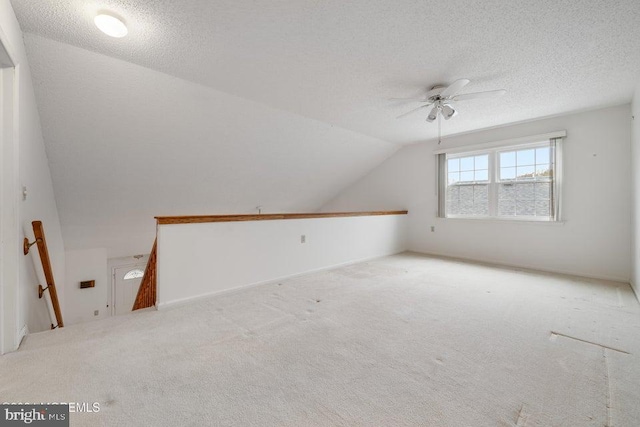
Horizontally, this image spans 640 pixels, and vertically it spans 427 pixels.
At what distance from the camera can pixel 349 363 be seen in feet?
5.83

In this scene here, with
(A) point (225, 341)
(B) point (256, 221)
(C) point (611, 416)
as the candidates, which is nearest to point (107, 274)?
(B) point (256, 221)

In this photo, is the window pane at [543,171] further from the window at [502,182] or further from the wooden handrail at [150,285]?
the wooden handrail at [150,285]

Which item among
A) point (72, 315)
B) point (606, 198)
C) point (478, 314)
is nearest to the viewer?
point (478, 314)

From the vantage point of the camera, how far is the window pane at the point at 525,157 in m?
4.30

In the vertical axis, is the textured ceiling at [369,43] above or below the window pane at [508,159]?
above

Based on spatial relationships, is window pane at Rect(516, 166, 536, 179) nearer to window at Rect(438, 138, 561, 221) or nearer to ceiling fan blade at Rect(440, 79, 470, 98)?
window at Rect(438, 138, 561, 221)

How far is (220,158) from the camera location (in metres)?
4.14

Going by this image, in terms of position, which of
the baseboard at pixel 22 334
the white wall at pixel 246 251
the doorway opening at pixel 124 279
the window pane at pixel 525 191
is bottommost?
the doorway opening at pixel 124 279

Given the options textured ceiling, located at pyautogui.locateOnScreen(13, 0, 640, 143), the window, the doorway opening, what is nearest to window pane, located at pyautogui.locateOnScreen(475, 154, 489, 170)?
the window

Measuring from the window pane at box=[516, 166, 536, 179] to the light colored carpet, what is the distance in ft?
6.72

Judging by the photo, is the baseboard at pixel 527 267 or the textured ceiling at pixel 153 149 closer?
the textured ceiling at pixel 153 149

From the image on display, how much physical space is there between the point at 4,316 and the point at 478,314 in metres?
3.71

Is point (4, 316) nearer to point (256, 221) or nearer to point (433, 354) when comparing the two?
point (256, 221)

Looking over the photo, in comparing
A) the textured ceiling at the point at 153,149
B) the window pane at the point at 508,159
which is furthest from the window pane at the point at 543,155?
the textured ceiling at the point at 153,149
